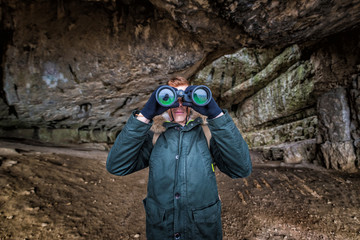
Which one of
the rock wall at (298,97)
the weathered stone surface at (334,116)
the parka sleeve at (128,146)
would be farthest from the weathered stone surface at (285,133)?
the parka sleeve at (128,146)

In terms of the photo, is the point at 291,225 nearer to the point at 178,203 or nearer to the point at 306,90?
the point at 178,203

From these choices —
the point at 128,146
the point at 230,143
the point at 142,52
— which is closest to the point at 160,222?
the point at 128,146

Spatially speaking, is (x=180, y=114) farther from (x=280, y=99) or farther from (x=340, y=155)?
(x=280, y=99)

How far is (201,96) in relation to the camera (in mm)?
1391

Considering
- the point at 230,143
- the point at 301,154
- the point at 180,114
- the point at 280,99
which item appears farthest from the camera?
the point at 280,99

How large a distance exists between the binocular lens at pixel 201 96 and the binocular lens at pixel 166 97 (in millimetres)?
190

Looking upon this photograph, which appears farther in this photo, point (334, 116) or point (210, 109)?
point (334, 116)

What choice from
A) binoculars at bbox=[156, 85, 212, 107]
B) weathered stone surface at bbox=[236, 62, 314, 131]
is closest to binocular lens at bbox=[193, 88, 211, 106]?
binoculars at bbox=[156, 85, 212, 107]

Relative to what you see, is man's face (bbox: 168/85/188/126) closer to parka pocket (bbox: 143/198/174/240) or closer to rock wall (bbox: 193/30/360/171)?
parka pocket (bbox: 143/198/174/240)

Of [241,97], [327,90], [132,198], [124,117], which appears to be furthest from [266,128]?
[132,198]

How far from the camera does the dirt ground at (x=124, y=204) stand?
7.54 feet

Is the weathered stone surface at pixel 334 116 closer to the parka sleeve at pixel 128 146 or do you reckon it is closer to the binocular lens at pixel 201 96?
the binocular lens at pixel 201 96

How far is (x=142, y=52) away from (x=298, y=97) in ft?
28.0

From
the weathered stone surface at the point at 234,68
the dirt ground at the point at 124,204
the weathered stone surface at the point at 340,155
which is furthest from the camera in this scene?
the weathered stone surface at the point at 234,68
